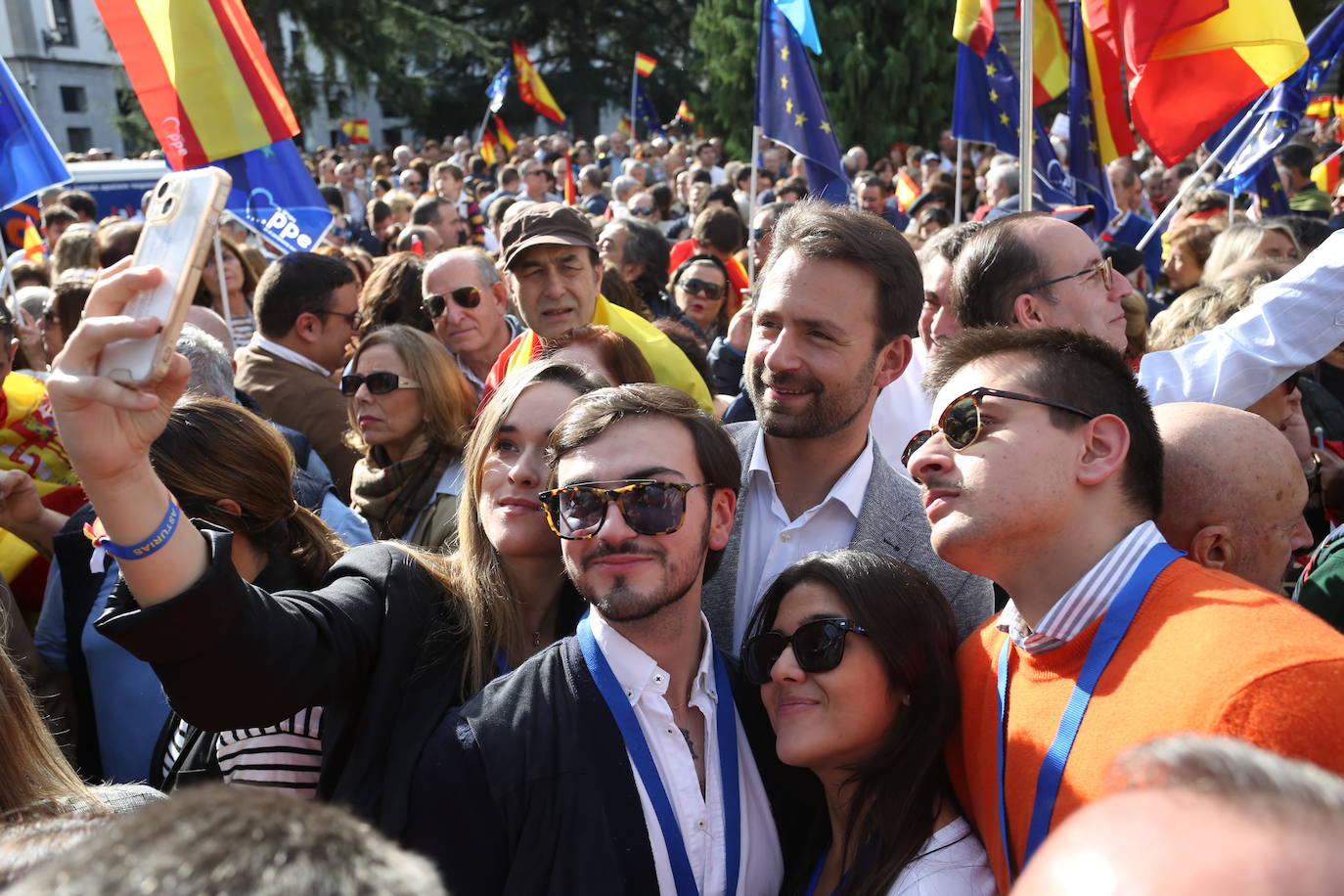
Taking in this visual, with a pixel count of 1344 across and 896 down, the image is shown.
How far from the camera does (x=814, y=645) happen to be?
231cm

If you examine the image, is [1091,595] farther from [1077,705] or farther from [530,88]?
[530,88]

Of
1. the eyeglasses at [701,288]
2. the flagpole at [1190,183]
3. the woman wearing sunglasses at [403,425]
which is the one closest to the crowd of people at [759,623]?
the woman wearing sunglasses at [403,425]

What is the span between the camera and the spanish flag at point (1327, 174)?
38.2ft

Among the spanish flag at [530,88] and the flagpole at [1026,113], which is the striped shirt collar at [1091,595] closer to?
the flagpole at [1026,113]

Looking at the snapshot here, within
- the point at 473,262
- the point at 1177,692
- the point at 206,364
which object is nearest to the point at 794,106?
the point at 473,262

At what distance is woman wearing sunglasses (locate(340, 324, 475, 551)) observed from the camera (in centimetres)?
412

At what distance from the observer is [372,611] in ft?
7.72

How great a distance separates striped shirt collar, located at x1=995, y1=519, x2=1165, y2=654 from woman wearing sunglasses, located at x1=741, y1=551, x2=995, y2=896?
278 millimetres

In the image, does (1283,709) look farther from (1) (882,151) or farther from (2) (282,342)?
(1) (882,151)

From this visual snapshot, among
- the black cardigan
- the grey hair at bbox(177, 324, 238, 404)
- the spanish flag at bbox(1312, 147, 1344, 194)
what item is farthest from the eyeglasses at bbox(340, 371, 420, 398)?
the spanish flag at bbox(1312, 147, 1344, 194)

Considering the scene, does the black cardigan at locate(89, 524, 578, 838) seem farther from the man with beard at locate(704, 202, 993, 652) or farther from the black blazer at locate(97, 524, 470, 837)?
the man with beard at locate(704, 202, 993, 652)

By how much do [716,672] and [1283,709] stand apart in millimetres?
1101

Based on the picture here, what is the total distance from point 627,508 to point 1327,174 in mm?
11845

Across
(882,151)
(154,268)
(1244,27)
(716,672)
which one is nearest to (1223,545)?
(716,672)
